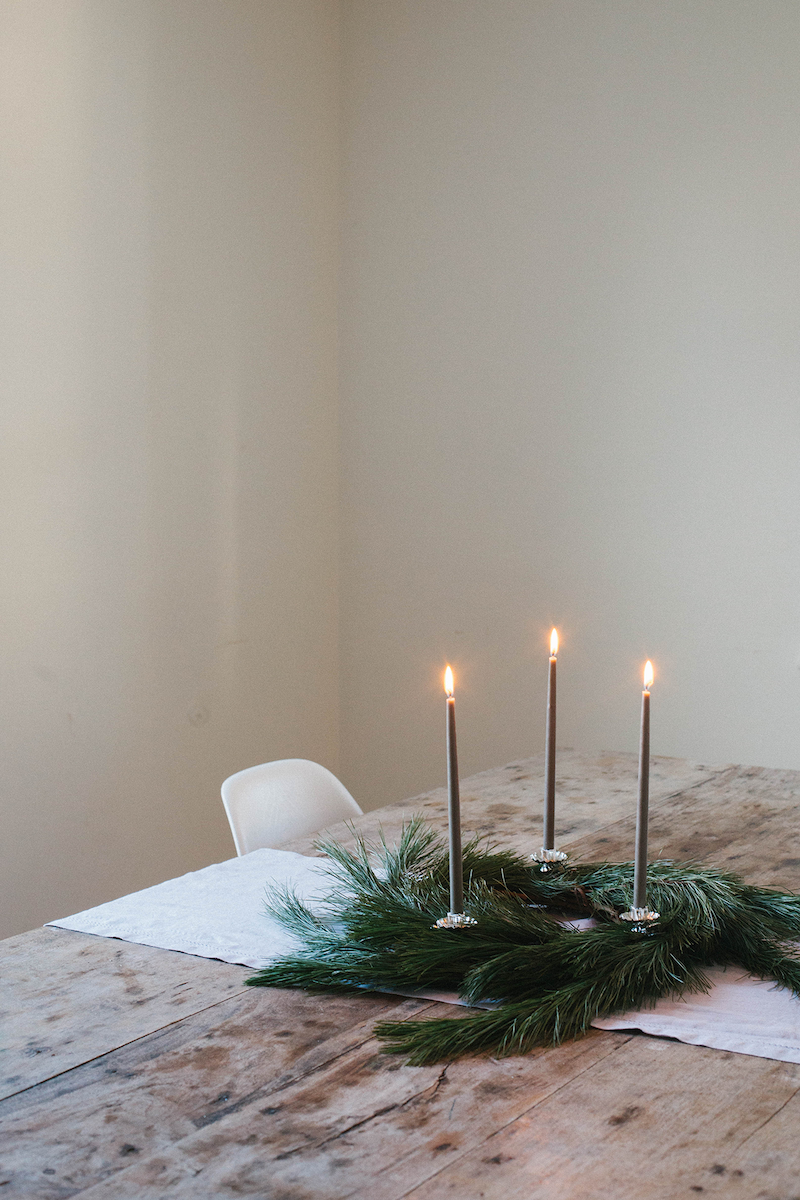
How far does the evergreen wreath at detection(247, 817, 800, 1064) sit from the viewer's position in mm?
881

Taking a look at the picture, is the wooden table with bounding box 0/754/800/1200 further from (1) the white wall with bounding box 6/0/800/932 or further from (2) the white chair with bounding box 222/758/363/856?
(1) the white wall with bounding box 6/0/800/932

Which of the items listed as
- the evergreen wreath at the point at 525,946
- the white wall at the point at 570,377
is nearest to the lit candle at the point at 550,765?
the evergreen wreath at the point at 525,946

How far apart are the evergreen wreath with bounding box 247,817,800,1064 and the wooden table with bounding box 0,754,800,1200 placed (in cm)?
2

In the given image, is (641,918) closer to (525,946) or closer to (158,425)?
(525,946)

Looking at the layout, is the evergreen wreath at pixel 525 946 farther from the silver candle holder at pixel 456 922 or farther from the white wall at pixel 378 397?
the white wall at pixel 378 397

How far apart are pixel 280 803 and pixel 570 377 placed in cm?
172

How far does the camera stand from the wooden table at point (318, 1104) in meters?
0.68

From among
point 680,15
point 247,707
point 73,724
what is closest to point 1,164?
point 73,724

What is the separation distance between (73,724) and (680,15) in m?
2.34

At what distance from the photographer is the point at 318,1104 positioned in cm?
77

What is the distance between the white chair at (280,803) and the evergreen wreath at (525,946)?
1.63 feet

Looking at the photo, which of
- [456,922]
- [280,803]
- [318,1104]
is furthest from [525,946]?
[280,803]

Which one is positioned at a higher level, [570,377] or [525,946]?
[570,377]

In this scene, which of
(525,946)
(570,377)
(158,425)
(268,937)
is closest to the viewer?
(525,946)
